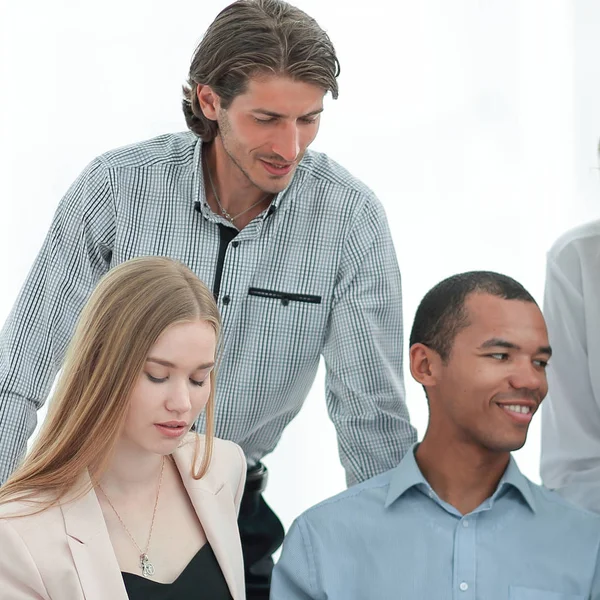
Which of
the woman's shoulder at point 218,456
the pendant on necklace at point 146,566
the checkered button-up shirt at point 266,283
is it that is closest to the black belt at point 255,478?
the checkered button-up shirt at point 266,283

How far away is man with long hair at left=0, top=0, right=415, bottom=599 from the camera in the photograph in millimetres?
1997

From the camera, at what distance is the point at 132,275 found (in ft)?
5.42

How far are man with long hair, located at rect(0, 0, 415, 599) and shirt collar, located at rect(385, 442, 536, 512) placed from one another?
0.15 meters

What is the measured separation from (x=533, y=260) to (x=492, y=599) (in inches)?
61.3

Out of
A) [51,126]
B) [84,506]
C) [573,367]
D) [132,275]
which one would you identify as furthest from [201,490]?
[51,126]

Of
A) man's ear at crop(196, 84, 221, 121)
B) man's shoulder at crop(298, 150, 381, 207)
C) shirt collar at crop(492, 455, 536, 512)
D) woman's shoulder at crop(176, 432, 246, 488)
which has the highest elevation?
man's ear at crop(196, 84, 221, 121)

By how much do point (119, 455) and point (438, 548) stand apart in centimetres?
53

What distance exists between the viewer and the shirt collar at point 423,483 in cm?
182

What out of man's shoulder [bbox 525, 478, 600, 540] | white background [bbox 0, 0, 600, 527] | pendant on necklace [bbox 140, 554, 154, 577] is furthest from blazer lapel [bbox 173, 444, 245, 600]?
white background [bbox 0, 0, 600, 527]

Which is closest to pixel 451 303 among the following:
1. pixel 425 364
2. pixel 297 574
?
pixel 425 364

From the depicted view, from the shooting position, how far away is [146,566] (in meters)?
1.63

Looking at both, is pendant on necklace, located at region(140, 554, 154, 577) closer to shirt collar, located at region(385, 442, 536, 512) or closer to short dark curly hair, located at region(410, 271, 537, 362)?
shirt collar, located at region(385, 442, 536, 512)

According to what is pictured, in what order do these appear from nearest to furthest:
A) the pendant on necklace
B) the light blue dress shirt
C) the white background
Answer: the pendant on necklace, the light blue dress shirt, the white background

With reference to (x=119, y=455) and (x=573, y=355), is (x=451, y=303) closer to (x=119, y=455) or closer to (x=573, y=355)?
(x=573, y=355)
